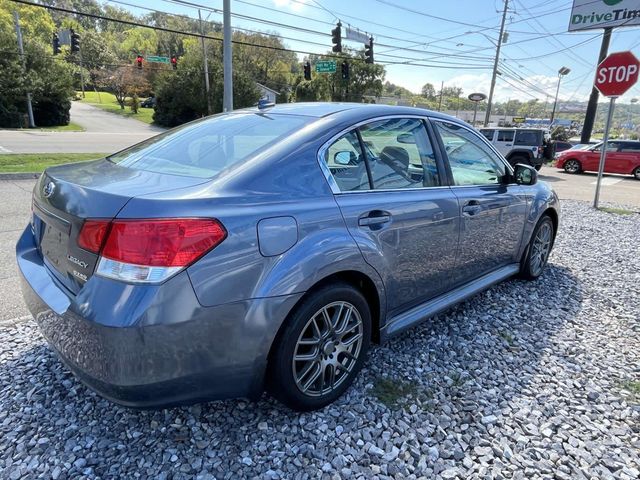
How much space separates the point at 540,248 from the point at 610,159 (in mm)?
17661

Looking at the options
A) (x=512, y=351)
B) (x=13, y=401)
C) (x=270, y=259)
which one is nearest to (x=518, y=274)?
(x=512, y=351)

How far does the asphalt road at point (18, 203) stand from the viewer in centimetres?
372

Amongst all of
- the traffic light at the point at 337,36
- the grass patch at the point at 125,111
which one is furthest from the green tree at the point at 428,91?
the traffic light at the point at 337,36

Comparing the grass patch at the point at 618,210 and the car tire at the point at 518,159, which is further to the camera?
the car tire at the point at 518,159

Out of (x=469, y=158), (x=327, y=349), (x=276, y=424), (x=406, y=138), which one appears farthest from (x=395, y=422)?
(x=469, y=158)

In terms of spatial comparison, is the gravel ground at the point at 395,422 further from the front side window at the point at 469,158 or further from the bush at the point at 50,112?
the bush at the point at 50,112

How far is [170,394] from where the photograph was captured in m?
1.85

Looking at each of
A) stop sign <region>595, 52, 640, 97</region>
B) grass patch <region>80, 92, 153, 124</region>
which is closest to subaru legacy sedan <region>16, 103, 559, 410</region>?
stop sign <region>595, 52, 640, 97</region>

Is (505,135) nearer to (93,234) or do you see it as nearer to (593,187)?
(593,187)

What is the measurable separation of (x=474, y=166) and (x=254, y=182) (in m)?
2.16

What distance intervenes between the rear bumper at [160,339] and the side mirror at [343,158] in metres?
0.84

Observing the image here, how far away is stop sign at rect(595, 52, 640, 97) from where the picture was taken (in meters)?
8.45

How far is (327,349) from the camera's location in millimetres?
2348

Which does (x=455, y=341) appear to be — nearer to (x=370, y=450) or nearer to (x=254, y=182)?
(x=370, y=450)
